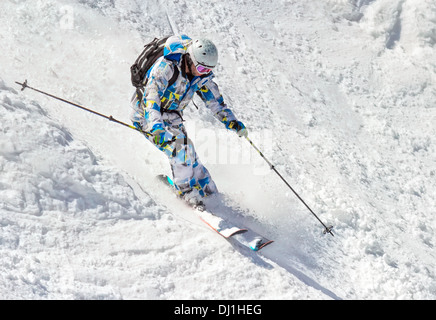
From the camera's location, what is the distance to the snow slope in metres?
6.04

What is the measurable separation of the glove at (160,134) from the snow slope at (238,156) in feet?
2.73

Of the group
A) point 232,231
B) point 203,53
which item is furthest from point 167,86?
point 232,231

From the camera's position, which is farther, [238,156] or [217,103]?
[238,156]

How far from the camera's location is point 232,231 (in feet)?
22.7

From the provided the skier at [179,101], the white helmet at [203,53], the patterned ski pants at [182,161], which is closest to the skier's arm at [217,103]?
the skier at [179,101]

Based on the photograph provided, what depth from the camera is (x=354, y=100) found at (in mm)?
12484

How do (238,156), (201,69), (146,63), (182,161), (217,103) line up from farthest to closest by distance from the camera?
(238,156)
(217,103)
(182,161)
(146,63)
(201,69)

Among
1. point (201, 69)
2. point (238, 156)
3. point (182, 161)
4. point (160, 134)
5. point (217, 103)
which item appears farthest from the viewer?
point (238, 156)

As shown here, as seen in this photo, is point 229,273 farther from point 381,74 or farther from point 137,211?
point 381,74

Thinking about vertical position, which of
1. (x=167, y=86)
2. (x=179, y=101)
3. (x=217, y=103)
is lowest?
(x=217, y=103)

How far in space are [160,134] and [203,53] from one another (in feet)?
4.11

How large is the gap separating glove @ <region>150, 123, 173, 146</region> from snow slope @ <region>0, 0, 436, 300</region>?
32.8 inches
